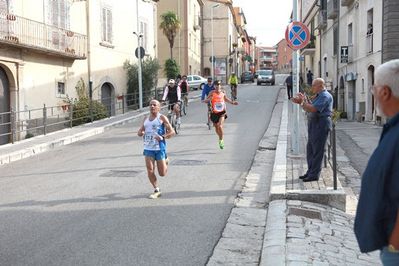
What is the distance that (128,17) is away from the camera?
106 feet

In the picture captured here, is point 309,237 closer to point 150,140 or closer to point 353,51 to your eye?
point 150,140

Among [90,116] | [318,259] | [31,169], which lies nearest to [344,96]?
[90,116]

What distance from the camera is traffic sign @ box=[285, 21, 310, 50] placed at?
1191cm

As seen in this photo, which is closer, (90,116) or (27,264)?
(27,264)

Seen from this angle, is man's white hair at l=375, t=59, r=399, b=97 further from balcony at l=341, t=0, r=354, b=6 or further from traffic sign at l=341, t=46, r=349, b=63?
traffic sign at l=341, t=46, r=349, b=63

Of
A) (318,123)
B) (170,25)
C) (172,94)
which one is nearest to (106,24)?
(172,94)

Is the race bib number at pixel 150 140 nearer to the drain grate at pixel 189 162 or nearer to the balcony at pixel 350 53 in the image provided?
the drain grate at pixel 189 162

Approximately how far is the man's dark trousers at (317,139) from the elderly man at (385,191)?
624cm

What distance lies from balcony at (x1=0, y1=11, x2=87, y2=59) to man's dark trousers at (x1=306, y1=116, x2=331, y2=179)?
13.2 meters

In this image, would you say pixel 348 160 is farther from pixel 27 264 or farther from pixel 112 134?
pixel 27 264

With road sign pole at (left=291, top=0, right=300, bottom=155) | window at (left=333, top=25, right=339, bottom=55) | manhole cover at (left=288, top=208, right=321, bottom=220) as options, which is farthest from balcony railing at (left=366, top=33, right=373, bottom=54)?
manhole cover at (left=288, top=208, right=321, bottom=220)

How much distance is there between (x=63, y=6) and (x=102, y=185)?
16303mm

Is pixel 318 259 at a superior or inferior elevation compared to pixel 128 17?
inferior

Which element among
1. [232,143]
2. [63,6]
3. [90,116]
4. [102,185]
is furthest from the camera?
[63,6]
